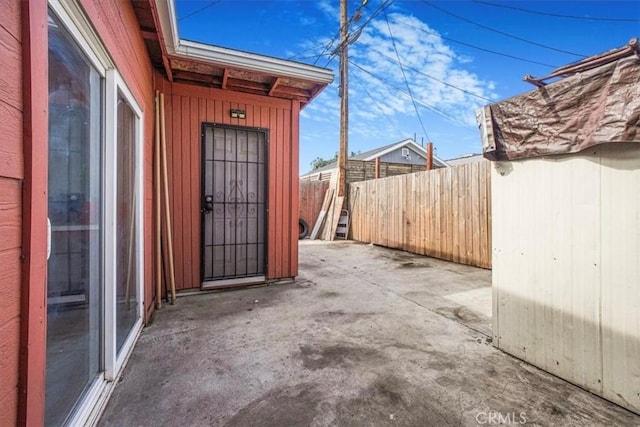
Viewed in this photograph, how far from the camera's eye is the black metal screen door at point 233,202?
11.8 feet

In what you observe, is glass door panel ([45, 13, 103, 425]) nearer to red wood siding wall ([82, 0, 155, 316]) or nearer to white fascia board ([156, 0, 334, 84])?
red wood siding wall ([82, 0, 155, 316])

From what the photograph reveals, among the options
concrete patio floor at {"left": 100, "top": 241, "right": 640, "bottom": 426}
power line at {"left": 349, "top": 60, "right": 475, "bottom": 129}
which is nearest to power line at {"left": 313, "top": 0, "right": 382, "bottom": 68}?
power line at {"left": 349, "top": 60, "right": 475, "bottom": 129}

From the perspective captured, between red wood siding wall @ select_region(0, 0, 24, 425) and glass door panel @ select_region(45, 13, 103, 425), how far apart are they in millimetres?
268

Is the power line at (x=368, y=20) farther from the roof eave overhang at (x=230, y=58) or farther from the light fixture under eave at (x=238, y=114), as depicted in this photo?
the light fixture under eave at (x=238, y=114)

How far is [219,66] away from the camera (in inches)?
120

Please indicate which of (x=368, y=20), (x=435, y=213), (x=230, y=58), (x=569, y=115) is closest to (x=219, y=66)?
(x=230, y=58)

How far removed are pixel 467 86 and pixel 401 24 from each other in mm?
3560

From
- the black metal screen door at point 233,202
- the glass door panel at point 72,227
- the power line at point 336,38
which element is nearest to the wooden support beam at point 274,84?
the black metal screen door at point 233,202

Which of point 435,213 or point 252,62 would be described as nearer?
point 252,62

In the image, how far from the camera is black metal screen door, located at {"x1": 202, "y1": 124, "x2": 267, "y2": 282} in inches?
142

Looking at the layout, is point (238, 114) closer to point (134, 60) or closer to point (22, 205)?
point (134, 60)

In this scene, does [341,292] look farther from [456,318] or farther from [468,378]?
[468,378]

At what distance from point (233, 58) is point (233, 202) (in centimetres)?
164

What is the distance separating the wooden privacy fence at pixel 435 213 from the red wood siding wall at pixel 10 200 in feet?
17.7
